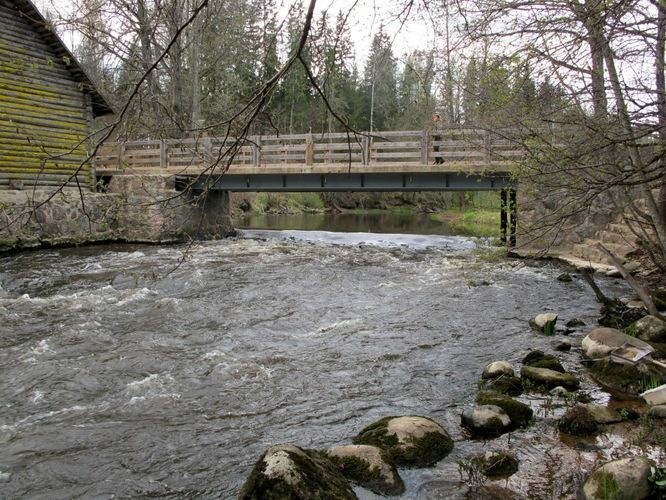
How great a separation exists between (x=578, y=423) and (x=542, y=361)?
1611 mm

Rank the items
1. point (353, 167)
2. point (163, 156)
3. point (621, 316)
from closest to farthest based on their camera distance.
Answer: point (621, 316) → point (353, 167) → point (163, 156)

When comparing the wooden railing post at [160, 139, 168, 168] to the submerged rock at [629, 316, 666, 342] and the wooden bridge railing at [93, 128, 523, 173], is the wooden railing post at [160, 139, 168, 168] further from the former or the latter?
the submerged rock at [629, 316, 666, 342]

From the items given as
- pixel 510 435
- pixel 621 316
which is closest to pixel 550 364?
pixel 510 435

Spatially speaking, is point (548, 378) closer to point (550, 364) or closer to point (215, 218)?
point (550, 364)

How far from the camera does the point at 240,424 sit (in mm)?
5020

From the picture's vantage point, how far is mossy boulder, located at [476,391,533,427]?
4.80 metres

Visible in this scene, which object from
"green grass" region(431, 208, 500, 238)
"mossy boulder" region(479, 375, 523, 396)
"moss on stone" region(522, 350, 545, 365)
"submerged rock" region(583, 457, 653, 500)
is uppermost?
"green grass" region(431, 208, 500, 238)

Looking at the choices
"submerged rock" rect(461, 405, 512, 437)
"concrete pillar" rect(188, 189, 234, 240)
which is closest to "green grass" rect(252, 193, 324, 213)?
"concrete pillar" rect(188, 189, 234, 240)

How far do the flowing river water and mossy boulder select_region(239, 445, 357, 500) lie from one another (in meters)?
0.61

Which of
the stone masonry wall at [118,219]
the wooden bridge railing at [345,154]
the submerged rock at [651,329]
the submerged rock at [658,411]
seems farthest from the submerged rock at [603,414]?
the stone masonry wall at [118,219]

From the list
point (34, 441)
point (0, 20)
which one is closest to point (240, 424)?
point (34, 441)

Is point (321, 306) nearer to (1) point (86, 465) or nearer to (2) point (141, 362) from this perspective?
(2) point (141, 362)

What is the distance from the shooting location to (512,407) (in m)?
4.89

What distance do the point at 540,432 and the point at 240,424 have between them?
2.64 m
